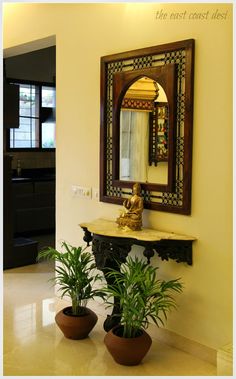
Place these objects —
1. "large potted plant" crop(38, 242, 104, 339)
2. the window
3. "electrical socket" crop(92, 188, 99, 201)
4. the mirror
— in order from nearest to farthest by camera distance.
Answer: the mirror → "large potted plant" crop(38, 242, 104, 339) → "electrical socket" crop(92, 188, 99, 201) → the window

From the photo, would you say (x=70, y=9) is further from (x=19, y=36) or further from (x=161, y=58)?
(x=161, y=58)

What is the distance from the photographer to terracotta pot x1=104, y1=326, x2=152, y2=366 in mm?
2988

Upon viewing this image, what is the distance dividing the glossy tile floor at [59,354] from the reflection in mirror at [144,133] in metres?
1.25

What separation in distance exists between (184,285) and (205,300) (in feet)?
0.66

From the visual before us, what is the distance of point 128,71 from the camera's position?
360cm

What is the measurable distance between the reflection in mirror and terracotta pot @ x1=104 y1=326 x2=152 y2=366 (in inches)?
44.8

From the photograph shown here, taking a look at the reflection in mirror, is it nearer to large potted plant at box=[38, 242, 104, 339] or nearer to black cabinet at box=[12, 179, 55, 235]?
large potted plant at box=[38, 242, 104, 339]

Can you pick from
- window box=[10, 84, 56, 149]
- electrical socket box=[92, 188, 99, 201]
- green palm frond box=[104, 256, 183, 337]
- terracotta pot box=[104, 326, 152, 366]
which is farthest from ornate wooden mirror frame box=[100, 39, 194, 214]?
window box=[10, 84, 56, 149]

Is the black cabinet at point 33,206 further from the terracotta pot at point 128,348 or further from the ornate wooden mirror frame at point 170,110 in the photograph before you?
the terracotta pot at point 128,348

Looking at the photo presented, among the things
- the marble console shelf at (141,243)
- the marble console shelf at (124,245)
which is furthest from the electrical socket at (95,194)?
the marble console shelf at (141,243)

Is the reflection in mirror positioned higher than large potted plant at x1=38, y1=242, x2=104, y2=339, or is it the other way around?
the reflection in mirror

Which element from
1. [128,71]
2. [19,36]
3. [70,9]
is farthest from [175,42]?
[19,36]

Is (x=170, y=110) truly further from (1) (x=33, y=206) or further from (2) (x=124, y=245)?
(1) (x=33, y=206)

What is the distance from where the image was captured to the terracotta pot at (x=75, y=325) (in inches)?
135
